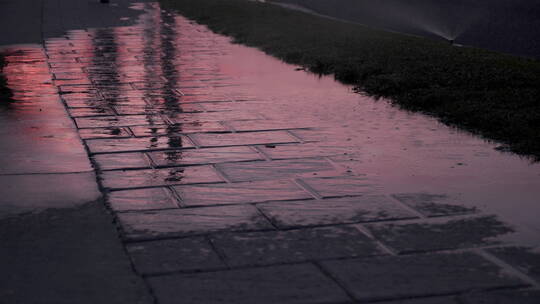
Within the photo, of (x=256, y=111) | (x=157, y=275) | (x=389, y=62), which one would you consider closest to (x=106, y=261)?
(x=157, y=275)

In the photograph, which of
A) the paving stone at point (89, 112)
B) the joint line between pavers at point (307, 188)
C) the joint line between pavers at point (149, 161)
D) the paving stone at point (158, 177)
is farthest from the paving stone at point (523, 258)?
Result: the paving stone at point (89, 112)

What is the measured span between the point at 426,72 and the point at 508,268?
6.51 m

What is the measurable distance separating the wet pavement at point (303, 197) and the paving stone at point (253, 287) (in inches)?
0.4

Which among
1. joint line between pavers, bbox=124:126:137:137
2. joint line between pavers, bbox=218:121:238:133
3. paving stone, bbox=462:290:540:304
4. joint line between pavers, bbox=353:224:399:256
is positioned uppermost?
paving stone, bbox=462:290:540:304

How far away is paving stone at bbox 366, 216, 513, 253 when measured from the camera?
173 inches

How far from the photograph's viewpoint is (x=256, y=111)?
830 cm

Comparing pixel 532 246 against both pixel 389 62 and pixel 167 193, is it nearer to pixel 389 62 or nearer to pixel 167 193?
pixel 167 193

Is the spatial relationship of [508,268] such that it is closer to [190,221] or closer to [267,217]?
[267,217]

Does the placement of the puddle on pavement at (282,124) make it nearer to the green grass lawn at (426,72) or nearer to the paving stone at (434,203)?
the paving stone at (434,203)

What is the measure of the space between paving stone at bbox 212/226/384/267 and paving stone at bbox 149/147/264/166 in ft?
5.71

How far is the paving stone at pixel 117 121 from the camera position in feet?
24.7

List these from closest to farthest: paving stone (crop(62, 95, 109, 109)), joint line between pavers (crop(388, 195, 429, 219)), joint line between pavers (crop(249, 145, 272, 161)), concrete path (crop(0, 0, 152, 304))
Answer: concrete path (crop(0, 0, 152, 304))
joint line between pavers (crop(388, 195, 429, 219))
joint line between pavers (crop(249, 145, 272, 161))
paving stone (crop(62, 95, 109, 109))

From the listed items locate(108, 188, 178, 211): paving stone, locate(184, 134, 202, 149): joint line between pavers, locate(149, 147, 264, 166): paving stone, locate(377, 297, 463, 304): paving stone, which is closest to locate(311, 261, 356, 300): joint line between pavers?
locate(377, 297, 463, 304): paving stone

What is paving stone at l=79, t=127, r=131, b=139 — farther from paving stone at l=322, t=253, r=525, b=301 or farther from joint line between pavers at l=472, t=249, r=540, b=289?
joint line between pavers at l=472, t=249, r=540, b=289
